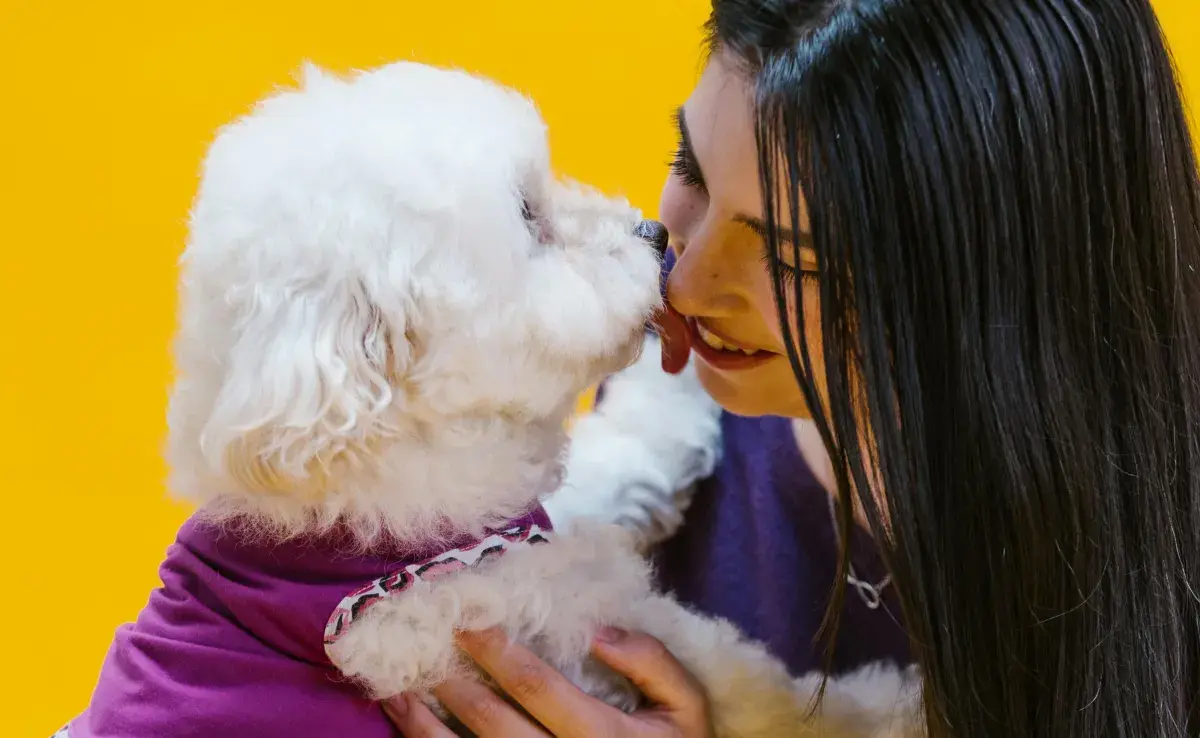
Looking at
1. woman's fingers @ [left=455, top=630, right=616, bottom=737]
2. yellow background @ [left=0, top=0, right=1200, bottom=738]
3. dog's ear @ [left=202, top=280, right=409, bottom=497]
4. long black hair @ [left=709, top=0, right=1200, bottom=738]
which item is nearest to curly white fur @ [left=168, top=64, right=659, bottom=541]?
dog's ear @ [left=202, top=280, right=409, bottom=497]

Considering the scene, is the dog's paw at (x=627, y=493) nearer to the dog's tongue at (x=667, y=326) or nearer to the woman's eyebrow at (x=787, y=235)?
the dog's tongue at (x=667, y=326)

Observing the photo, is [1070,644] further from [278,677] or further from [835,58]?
[278,677]

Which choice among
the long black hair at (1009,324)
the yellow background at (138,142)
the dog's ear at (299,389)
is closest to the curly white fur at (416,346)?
the dog's ear at (299,389)

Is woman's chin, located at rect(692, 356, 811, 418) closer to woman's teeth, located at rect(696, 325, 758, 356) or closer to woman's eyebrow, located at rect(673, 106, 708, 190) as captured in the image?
woman's teeth, located at rect(696, 325, 758, 356)

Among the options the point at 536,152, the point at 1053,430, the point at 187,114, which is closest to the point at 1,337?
the point at 187,114

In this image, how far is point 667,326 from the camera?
107 cm

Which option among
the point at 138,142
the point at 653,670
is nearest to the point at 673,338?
the point at 653,670

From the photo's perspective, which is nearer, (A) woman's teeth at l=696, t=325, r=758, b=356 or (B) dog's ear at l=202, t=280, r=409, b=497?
(B) dog's ear at l=202, t=280, r=409, b=497

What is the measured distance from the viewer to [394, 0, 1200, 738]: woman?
0.69 m

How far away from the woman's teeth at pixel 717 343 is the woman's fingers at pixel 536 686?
0.34 meters

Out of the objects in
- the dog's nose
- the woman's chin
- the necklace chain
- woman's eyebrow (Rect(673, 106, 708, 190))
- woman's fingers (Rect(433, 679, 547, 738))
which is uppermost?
woman's eyebrow (Rect(673, 106, 708, 190))

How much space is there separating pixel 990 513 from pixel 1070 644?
14cm

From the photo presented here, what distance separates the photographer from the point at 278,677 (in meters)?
0.88

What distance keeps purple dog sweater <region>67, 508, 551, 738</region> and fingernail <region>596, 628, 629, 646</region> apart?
0.17m
